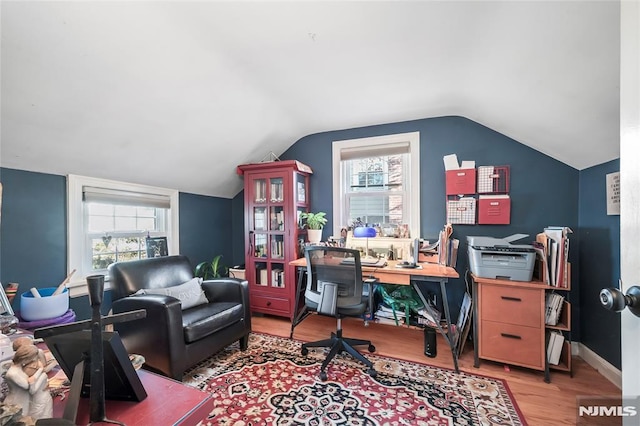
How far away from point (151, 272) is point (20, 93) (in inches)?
57.3

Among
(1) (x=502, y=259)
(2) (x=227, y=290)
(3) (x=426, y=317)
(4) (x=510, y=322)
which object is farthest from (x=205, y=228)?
(4) (x=510, y=322)

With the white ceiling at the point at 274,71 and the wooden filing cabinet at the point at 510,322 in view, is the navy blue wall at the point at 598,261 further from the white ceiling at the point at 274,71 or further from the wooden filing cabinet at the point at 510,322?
the wooden filing cabinet at the point at 510,322

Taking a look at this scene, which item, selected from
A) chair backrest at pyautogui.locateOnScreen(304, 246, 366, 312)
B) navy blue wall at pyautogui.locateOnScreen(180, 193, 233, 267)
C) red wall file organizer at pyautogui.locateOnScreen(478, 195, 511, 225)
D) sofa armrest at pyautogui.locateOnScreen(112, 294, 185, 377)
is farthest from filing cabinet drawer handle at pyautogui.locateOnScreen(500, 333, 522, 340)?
navy blue wall at pyautogui.locateOnScreen(180, 193, 233, 267)

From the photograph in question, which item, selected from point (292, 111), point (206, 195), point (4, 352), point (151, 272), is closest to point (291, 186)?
point (292, 111)

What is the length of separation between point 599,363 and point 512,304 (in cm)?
79

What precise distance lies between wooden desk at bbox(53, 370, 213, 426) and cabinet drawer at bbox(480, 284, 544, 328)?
6.93 ft

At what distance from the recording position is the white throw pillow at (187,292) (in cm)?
209

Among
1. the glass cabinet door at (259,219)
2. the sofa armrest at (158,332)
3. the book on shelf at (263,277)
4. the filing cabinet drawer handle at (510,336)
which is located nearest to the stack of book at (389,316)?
the filing cabinet drawer handle at (510,336)

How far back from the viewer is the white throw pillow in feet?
6.86

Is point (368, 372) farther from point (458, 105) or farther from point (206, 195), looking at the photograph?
point (206, 195)

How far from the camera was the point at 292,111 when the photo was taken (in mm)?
2707

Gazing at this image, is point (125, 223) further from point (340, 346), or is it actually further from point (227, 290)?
point (340, 346)

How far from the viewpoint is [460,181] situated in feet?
8.45

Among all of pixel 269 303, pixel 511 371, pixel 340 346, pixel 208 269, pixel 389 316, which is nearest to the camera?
pixel 511 371
